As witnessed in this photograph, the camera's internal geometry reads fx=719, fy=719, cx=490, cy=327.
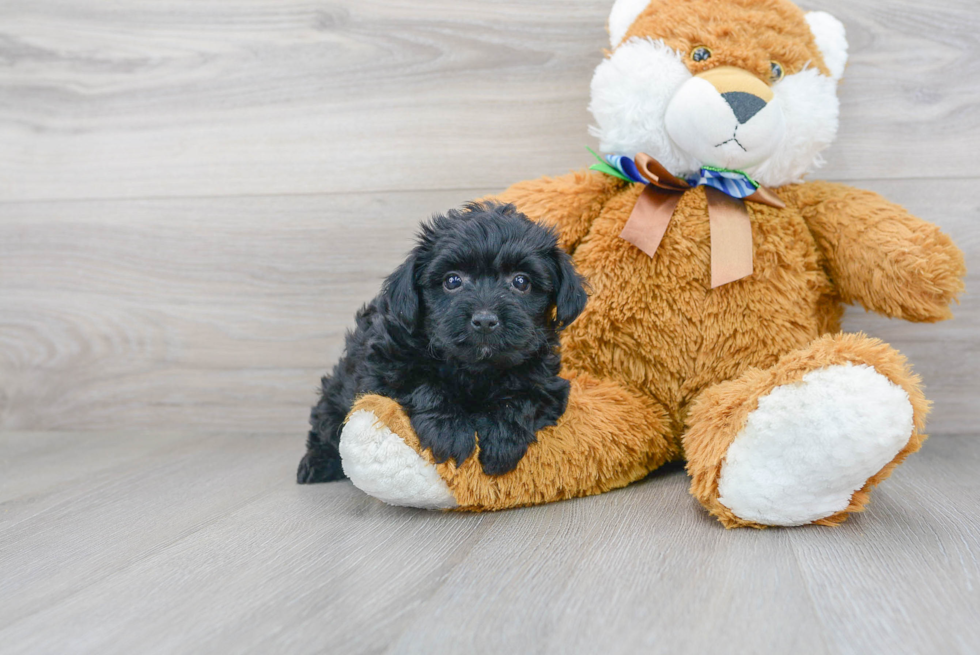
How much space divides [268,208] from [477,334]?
0.89 m

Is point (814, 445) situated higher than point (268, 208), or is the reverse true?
point (268, 208)

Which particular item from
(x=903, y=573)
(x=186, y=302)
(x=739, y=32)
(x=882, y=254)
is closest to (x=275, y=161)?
(x=186, y=302)

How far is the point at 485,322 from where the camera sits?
36.9 inches

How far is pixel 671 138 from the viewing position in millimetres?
1209

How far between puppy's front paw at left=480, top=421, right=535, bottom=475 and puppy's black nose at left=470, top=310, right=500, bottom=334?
163 mm

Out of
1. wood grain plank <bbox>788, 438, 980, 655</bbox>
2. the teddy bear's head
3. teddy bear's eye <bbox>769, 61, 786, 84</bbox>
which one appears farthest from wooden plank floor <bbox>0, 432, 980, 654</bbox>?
teddy bear's eye <bbox>769, 61, 786, 84</bbox>

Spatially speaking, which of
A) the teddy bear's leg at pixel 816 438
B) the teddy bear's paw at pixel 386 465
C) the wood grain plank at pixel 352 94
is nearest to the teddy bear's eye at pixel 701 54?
the wood grain plank at pixel 352 94

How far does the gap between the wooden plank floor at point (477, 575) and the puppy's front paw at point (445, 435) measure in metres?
0.11

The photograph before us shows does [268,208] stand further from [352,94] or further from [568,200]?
[568,200]

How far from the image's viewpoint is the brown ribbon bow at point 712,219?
3.85 ft

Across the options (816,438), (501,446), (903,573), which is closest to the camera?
(903,573)

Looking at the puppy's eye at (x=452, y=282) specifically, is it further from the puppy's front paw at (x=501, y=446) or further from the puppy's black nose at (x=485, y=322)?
the puppy's front paw at (x=501, y=446)

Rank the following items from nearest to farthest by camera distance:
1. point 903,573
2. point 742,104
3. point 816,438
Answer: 1. point 903,573
2. point 816,438
3. point 742,104

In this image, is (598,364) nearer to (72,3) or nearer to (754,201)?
(754,201)
